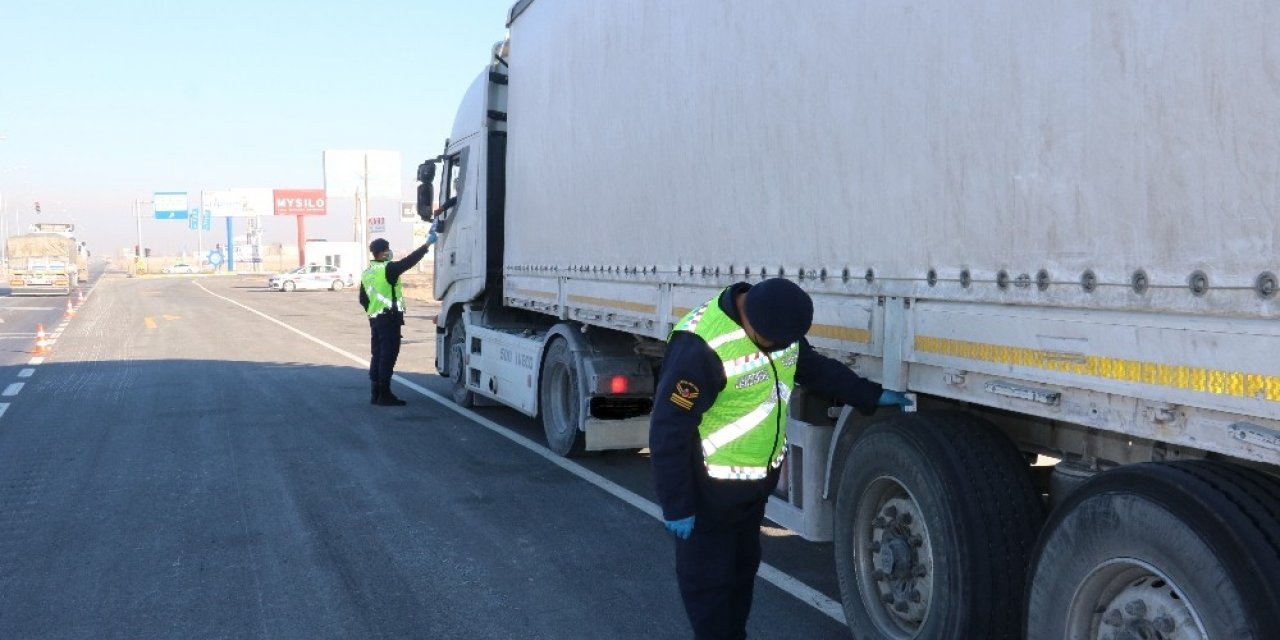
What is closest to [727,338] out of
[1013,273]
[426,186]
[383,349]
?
[1013,273]

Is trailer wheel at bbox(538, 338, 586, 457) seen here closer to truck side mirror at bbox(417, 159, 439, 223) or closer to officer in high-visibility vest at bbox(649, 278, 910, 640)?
truck side mirror at bbox(417, 159, 439, 223)

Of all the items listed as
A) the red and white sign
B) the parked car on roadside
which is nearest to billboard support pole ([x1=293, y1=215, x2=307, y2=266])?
the red and white sign

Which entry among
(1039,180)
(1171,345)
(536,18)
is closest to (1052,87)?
(1039,180)

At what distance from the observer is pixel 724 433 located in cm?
354

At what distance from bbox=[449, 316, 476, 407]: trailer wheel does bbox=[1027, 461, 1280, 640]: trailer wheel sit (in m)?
8.81

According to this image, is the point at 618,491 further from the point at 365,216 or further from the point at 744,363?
the point at 365,216

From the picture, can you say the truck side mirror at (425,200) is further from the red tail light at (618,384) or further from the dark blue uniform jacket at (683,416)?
the dark blue uniform jacket at (683,416)

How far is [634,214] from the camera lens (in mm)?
6699

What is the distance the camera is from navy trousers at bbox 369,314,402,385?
38.2 feet

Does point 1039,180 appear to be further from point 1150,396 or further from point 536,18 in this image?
point 536,18

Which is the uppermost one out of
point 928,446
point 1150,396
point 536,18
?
point 536,18

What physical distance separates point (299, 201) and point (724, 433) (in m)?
109

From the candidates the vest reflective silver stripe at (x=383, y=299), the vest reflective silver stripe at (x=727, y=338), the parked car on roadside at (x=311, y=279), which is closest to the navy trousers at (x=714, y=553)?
the vest reflective silver stripe at (x=727, y=338)

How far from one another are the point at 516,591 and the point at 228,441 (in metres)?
5.21
